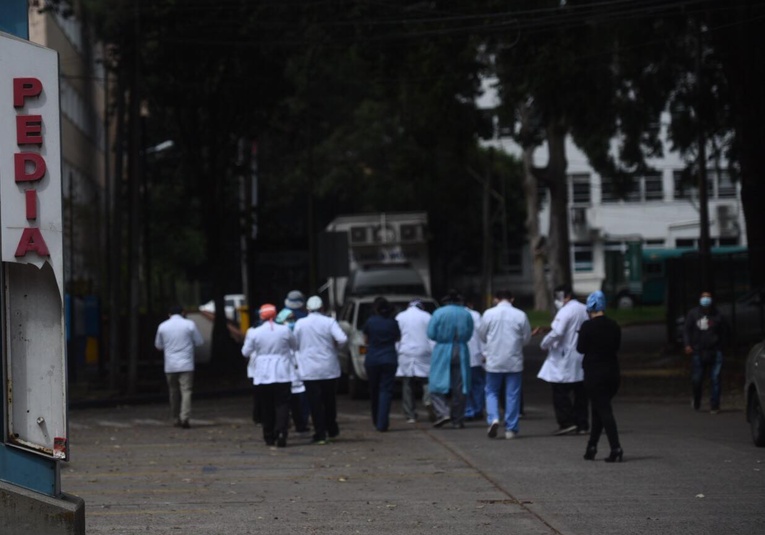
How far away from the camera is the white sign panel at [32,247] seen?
851 cm

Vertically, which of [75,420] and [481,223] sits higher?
[481,223]

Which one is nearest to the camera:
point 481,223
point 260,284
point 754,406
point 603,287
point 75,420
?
point 754,406

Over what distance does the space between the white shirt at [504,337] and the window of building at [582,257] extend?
194 ft

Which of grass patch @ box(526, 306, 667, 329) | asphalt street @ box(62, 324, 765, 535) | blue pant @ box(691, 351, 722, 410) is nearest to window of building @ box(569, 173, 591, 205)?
grass patch @ box(526, 306, 667, 329)

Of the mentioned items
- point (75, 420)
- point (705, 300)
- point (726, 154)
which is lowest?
point (75, 420)

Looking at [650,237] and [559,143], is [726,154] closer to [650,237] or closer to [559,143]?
[559,143]

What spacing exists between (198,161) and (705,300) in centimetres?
1513

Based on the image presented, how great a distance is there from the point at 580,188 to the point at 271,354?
2374 inches

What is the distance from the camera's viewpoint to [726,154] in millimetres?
33719

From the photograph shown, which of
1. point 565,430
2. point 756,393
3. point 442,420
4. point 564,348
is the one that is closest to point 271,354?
point 442,420

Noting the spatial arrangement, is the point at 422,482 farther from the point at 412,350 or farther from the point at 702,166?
the point at 702,166

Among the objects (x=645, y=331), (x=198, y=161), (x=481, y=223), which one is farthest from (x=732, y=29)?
(x=481, y=223)

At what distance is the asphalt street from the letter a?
2686 millimetres

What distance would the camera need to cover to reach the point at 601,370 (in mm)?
14570
